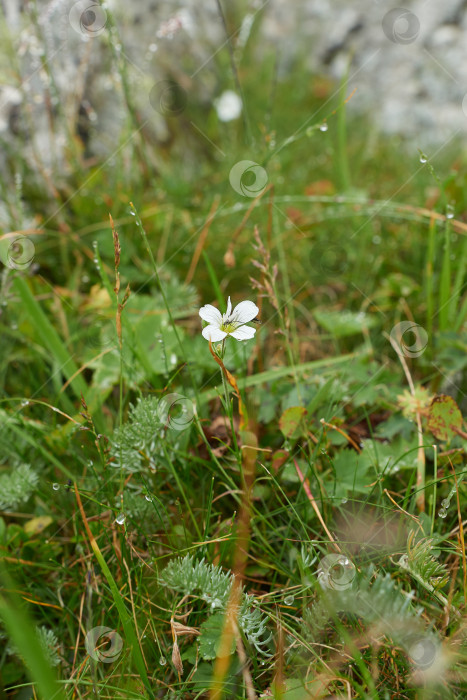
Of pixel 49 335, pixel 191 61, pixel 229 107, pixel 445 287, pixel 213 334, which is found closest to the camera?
pixel 213 334

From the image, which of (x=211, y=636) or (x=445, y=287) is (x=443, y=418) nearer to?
(x=445, y=287)

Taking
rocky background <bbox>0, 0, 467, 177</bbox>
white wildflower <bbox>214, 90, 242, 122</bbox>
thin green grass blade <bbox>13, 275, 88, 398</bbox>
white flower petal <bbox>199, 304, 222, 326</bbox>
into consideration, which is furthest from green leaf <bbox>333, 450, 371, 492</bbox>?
white wildflower <bbox>214, 90, 242, 122</bbox>

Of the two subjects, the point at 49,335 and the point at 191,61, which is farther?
the point at 191,61

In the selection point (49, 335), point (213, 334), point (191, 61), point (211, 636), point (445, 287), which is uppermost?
point (191, 61)

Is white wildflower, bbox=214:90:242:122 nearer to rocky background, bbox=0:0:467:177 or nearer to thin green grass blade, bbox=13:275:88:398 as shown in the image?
rocky background, bbox=0:0:467:177

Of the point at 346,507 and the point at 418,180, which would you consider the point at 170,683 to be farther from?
the point at 418,180

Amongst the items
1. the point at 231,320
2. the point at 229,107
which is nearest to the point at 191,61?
the point at 229,107
